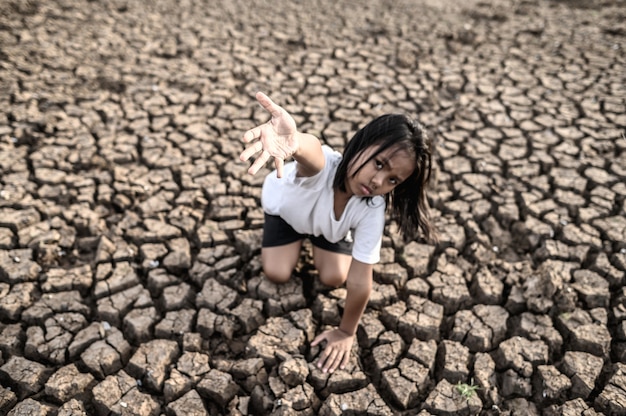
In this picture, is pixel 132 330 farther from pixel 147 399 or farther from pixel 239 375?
pixel 239 375

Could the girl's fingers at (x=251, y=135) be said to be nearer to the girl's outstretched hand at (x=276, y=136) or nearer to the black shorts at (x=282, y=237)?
the girl's outstretched hand at (x=276, y=136)

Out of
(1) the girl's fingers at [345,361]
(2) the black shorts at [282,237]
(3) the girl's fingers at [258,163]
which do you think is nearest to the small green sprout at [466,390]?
(1) the girl's fingers at [345,361]

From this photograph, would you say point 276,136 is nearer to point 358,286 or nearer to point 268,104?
point 268,104

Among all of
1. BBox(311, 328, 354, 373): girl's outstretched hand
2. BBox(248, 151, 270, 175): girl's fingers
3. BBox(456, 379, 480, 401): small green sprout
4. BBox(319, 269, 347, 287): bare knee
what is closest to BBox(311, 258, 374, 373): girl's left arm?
BBox(311, 328, 354, 373): girl's outstretched hand

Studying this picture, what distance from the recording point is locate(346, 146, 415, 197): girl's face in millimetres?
1805

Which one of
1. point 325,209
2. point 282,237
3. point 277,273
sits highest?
point 325,209

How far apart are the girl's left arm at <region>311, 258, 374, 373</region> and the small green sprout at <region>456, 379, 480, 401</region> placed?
0.48 metres

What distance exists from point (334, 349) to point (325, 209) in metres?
0.62

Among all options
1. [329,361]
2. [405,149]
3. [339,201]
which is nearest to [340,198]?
[339,201]

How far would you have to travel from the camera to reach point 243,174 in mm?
3023

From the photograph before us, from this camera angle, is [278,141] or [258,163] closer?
[258,163]

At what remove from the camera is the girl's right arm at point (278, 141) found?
1689 millimetres

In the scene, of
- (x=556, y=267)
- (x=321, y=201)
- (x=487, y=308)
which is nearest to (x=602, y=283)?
(x=556, y=267)

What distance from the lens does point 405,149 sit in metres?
1.79
